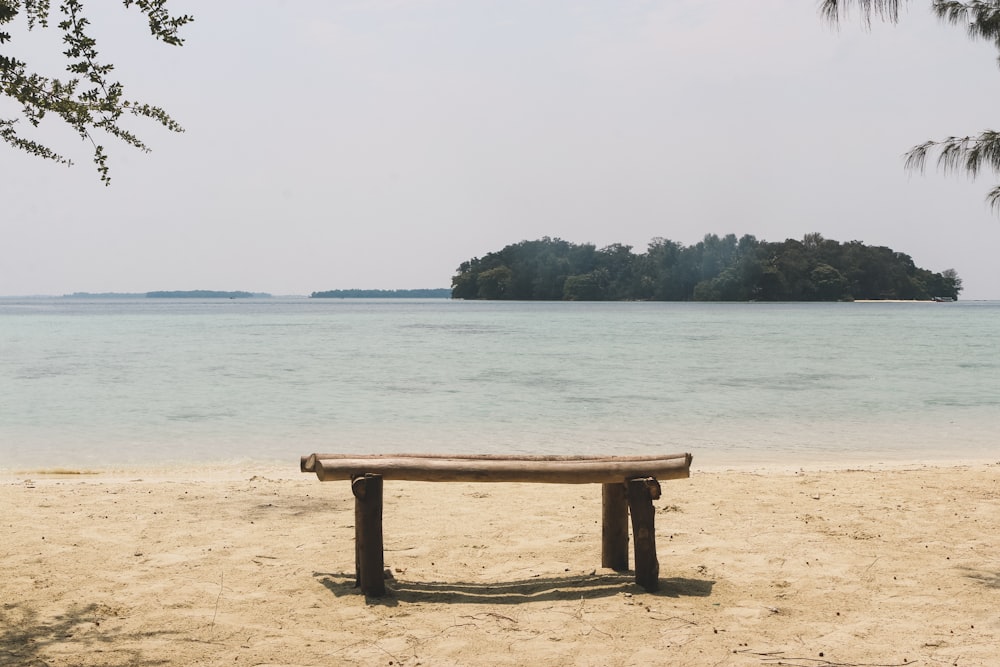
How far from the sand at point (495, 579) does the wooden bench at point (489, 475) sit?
0.23 metres

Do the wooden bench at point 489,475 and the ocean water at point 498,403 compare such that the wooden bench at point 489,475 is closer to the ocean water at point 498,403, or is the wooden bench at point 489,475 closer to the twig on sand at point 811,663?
the twig on sand at point 811,663

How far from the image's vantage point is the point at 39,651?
4203 millimetres

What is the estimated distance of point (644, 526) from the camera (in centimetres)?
518

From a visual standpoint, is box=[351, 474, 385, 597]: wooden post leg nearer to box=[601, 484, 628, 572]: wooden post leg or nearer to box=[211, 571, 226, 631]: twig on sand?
box=[211, 571, 226, 631]: twig on sand

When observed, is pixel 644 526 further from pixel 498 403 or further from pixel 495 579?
pixel 498 403

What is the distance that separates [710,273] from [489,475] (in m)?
141

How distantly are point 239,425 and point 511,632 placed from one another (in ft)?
42.4

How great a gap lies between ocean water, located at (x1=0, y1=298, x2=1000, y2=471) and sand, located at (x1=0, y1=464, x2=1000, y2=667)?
4882 mm

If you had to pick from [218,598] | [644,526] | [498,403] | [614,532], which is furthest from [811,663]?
[498,403]

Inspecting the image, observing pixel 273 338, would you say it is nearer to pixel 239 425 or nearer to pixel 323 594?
pixel 239 425

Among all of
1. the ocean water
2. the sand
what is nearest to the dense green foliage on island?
the ocean water

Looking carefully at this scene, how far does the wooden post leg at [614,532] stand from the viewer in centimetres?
566

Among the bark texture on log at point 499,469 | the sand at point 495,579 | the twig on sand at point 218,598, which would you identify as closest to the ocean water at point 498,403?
the sand at point 495,579

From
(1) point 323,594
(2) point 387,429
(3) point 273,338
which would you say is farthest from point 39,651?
(3) point 273,338
